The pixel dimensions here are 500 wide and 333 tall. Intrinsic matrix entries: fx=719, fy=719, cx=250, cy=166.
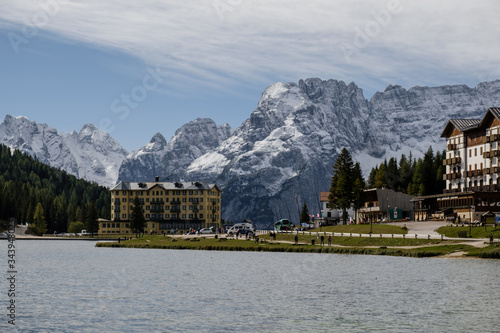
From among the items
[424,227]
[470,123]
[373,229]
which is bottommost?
[373,229]

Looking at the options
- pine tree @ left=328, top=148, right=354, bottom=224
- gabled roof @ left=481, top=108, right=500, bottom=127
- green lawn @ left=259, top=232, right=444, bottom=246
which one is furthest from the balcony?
green lawn @ left=259, top=232, right=444, bottom=246

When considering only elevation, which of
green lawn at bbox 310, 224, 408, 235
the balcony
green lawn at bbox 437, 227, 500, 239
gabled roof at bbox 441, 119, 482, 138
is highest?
gabled roof at bbox 441, 119, 482, 138

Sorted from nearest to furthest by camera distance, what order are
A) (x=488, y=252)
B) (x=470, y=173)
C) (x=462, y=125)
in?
(x=488, y=252), (x=470, y=173), (x=462, y=125)

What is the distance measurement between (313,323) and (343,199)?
5334 inches

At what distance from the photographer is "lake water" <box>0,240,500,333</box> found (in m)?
44.9

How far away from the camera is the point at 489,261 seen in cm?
9394

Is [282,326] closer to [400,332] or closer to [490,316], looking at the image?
[400,332]

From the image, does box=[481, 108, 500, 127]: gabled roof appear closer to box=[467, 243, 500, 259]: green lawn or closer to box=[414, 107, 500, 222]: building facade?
box=[414, 107, 500, 222]: building facade

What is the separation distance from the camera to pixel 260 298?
5778cm

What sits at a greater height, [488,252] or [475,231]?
[475,231]

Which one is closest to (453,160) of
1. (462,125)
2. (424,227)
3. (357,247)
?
(462,125)

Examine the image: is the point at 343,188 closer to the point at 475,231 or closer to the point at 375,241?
the point at 375,241

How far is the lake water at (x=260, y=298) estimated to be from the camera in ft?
147

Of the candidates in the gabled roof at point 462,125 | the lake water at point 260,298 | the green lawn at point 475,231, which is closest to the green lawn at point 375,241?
the green lawn at point 475,231
